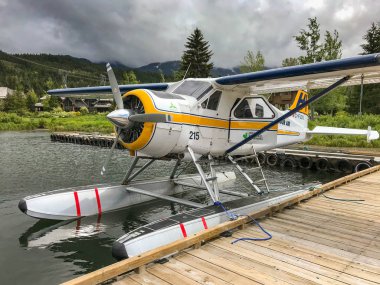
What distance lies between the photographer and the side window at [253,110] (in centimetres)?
794

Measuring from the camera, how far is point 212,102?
7352 millimetres

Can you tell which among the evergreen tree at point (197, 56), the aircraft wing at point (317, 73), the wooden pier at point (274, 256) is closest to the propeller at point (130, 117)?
the aircraft wing at point (317, 73)

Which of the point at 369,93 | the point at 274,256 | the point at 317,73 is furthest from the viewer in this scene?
the point at 369,93

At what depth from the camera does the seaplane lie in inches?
225

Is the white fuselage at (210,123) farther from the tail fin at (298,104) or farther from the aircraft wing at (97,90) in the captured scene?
the aircraft wing at (97,90)

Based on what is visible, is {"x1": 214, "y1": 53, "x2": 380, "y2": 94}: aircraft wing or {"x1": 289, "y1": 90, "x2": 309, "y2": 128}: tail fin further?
{"x1": 289, "y1": 90, "x2": 309, "y2": 128}: tail fin

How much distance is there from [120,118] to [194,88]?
208 centimetres

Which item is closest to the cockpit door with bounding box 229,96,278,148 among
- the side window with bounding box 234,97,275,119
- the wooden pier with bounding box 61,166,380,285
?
the side window with bounding box 234,97,275,119

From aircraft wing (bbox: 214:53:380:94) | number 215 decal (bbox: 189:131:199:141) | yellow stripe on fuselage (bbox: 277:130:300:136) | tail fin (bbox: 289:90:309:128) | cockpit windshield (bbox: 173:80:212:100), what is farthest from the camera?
tail fin (bbox: 289:90:309:128)

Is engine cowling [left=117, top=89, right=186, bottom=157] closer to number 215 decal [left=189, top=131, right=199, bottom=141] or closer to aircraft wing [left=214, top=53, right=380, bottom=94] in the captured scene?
number 215 decal [left=189, top=131, right=199, bottom=141]

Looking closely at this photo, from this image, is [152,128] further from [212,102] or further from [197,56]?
[197,56]

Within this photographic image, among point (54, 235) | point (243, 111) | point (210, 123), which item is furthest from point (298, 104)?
point (54, 235)

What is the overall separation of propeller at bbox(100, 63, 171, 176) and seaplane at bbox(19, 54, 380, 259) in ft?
0.06

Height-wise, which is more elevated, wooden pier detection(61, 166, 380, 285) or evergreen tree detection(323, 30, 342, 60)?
evergreen tree detection(323, 30, 342, 60)
